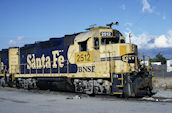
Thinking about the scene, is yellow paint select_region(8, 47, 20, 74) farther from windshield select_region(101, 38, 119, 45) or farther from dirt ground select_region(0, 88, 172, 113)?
windshield select_region(101, 38, 119, 45)

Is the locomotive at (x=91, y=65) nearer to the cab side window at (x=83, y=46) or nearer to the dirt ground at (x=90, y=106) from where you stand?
the cab side window at (x=83, y=46)

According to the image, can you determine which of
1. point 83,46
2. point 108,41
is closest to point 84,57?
point 83,46

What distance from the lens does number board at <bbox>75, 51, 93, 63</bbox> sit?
11945mm

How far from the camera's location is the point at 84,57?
1229cm

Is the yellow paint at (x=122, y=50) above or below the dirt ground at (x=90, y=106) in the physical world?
above

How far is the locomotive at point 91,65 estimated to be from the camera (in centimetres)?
1094

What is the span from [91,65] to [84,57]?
0.68m

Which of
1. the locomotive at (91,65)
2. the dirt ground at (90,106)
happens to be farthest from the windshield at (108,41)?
the dirt ground at (90,106)

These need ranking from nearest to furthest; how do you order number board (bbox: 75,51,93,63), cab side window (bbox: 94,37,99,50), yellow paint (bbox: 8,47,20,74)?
cab side window (bbox: 94,37,99,50), number board (bbox: 75,51,93,63), yellow paint (bbox: 8,47,20,74)

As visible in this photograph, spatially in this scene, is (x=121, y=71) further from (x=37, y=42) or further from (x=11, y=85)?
(x=11, y=85)

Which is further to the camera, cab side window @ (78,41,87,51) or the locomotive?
cab side window @ (78,41,87,51)

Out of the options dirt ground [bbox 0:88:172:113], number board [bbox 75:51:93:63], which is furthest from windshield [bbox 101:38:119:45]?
dirt ground [bbox 0:88:172:113]

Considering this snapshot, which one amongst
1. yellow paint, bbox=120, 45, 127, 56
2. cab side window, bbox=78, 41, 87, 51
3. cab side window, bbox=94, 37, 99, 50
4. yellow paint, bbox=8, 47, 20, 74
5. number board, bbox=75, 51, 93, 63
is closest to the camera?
yellow paint, bbox=120, 45, 127, 56

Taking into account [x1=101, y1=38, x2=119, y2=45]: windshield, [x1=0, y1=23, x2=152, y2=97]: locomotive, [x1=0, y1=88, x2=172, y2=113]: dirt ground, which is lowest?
[x1=0, y1=88, x2=172, y2=113]: dirt ground
